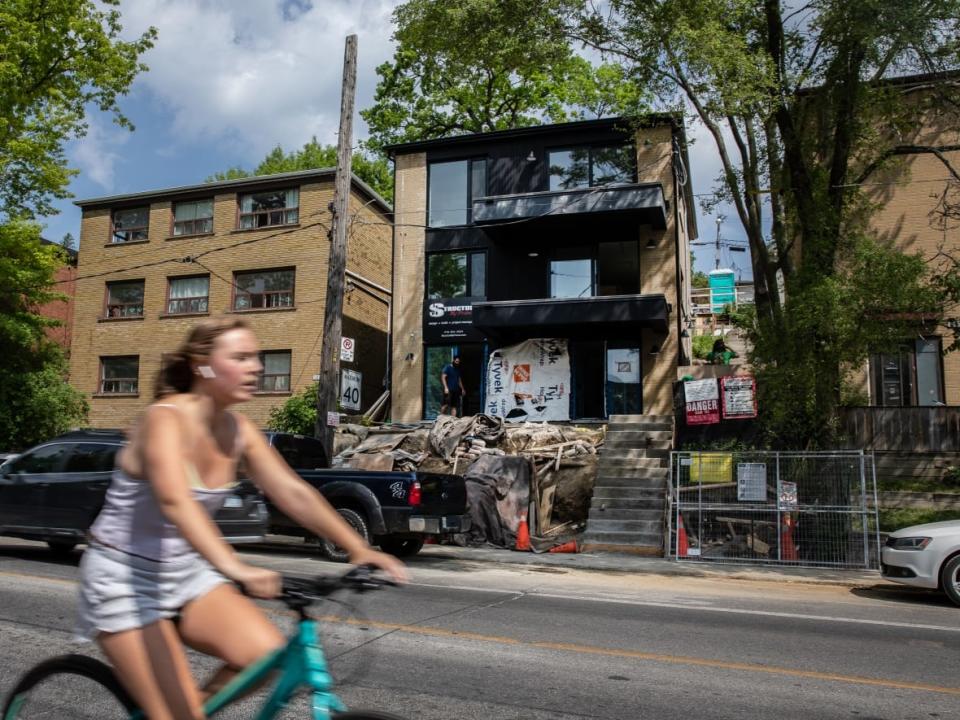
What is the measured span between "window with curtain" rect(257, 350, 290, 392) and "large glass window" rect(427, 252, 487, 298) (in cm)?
575

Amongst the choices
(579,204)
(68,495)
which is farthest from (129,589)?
(579,204)

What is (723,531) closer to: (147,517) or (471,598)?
(471,598)

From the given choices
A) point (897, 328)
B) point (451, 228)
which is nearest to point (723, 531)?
point (897, 328)

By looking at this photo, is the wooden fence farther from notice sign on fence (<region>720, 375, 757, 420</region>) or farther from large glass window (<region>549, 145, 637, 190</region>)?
large glass window (<region>549, 145, 637, 190</region>)

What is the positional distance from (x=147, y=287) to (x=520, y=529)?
66.5 ft

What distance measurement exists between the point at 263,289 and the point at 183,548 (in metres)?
26.4

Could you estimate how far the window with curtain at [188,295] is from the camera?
28.8 m

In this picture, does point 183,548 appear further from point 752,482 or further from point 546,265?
point 546,265

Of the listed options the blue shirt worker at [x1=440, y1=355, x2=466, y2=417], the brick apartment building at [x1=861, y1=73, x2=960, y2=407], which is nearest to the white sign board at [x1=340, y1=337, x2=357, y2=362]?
the blue shirt worker at [x1=440, y1=355, x2=466, y2=417]

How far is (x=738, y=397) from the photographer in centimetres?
1755

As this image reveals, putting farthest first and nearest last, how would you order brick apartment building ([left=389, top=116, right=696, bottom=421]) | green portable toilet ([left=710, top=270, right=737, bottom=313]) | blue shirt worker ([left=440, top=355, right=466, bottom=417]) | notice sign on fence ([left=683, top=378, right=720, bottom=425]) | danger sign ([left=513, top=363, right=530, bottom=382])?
green portable toilet ([left=710, top=270, right=737, bottom=313]) < danger sign ([left=513, top=363, right=530, bottom=382]) < blue shirt worker ([left=440, top=355, right=466, bottom=417]) < brick apartment building ([left=389, top=116, right=696, bottom=421]) < notice sign on fence ([left=683, top=378, right=720, bottom=425])

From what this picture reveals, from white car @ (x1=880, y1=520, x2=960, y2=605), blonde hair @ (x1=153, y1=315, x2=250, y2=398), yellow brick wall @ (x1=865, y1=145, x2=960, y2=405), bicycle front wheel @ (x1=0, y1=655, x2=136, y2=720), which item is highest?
yellow brick wall @ (x1=865, y1=145, x2=960, y2=405)

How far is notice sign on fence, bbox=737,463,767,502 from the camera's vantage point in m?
13.7

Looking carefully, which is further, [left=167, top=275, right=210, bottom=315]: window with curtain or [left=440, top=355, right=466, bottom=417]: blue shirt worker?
[left=167, top=275, right=210, bottom=315]: window with curtain
